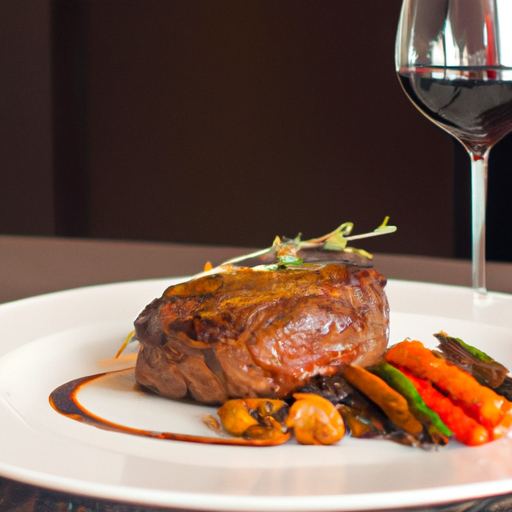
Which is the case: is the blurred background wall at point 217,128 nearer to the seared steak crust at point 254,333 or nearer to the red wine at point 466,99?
the red wine at point 466,99

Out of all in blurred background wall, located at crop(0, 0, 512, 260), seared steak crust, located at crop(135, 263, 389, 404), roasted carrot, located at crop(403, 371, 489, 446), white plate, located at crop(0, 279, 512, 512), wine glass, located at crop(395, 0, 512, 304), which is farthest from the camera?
blurred background wall, located at crop(0, 0, 512, 260)

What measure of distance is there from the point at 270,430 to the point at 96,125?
5.86m

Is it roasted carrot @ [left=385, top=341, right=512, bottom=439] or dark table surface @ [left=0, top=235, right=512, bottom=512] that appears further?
dark table surface @ [left=0, top=235, right=512, bottom=512]

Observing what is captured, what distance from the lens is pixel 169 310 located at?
1448 millimetres

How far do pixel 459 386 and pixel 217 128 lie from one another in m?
5.21

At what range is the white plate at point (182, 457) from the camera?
2.77ft

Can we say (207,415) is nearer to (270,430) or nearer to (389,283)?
(270,430)

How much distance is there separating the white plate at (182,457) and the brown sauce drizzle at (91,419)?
2 cm

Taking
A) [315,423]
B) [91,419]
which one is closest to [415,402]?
[315,423]

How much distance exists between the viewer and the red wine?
168cm

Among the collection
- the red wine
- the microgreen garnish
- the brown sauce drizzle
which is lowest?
the brown sauce drizzle

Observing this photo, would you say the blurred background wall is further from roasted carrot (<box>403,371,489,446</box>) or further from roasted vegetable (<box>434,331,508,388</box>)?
roasted carrot (<box>403,371,489,446</box>)

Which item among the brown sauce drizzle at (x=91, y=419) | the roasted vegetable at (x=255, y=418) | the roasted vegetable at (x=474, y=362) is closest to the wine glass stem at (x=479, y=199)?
the roasted vegetable at (x=474, y=362)

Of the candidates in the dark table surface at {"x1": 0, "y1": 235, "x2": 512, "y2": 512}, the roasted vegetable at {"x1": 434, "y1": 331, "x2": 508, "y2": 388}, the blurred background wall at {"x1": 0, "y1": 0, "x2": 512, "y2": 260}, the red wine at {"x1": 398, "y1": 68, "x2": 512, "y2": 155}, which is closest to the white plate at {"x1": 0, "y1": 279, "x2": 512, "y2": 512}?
the roasted vegetable at {"x1": 434, "y1": 331, "x2": 508, "y2": 388}
